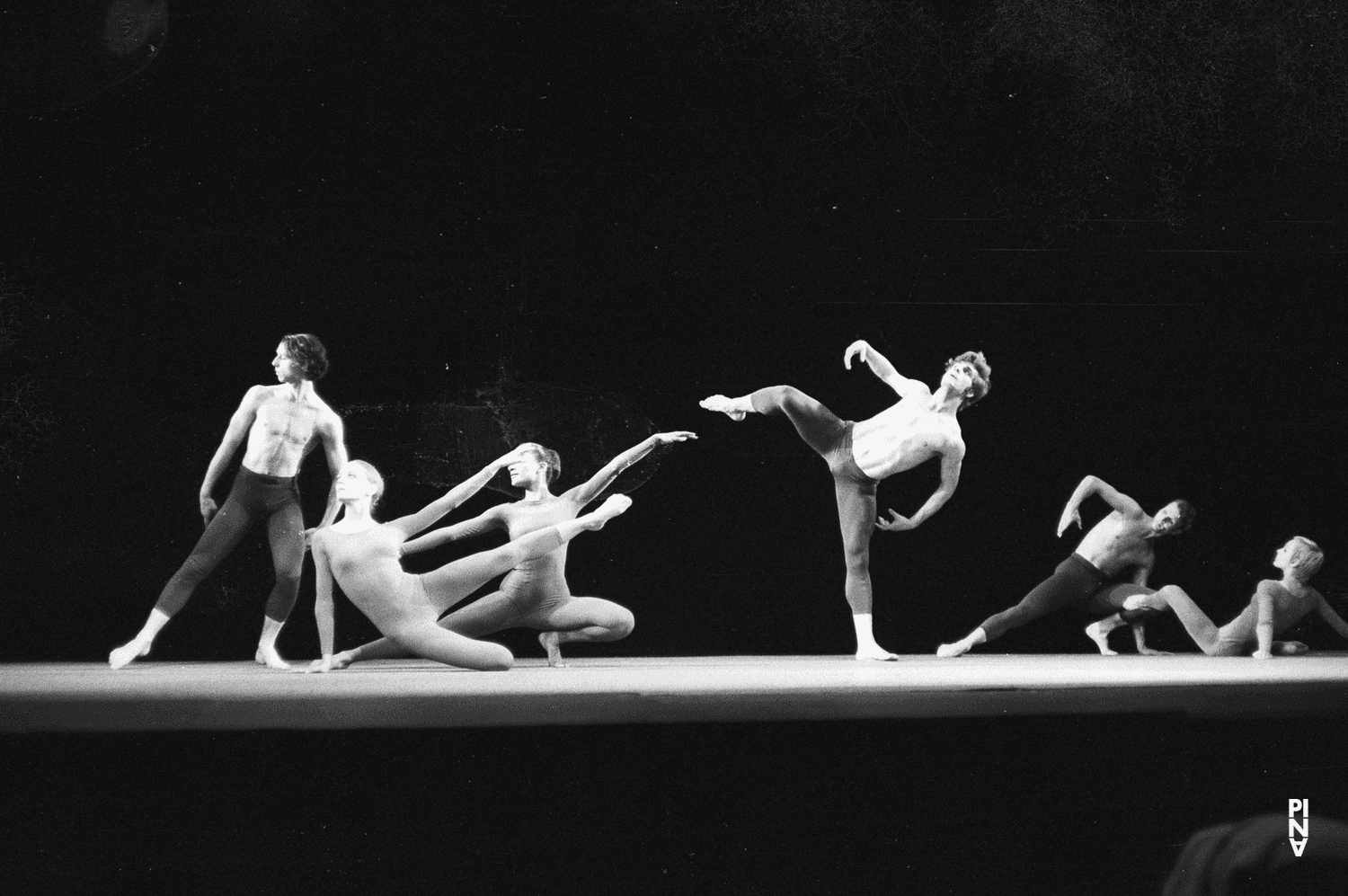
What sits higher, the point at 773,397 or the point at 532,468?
the point at 773,397

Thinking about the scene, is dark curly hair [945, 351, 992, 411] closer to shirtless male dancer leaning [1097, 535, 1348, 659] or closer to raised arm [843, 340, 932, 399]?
raised arm [843, 340, 932, 399]

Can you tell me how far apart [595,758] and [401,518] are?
90cm

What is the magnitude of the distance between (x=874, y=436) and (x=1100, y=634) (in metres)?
1.06

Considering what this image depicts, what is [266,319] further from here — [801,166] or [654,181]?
[801,166]

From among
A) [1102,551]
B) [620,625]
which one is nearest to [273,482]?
[620,625]

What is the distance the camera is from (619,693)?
9.49ft

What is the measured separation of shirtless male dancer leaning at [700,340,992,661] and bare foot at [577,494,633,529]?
0.43m

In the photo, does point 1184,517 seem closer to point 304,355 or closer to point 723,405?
point 723,405

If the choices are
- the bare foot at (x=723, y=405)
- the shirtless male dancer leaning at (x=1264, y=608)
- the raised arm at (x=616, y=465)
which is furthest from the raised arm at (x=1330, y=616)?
the raised arm at (x=616, y=465)

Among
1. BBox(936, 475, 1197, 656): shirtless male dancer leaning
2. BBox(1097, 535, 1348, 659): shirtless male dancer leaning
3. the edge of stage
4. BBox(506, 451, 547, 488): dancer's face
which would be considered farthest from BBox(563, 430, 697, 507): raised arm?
BBox(1097, 535, 1348, 659): shirtless male dancer leaning

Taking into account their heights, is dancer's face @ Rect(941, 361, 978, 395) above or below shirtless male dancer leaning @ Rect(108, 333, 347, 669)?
above

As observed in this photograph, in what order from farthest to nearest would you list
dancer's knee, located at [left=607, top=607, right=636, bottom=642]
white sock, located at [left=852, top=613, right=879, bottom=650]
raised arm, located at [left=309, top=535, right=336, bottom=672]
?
white sock, located at [left=852, top=613, right=879, bottom=650] → dancer's knee, located at [left=607, top=607, right=636, bottom=642] → raised arm, located at [left=309, top=535, right=336, bottom=672]

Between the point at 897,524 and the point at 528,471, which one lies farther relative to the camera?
the point at 897,524

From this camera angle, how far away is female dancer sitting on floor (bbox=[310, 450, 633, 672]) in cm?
306
